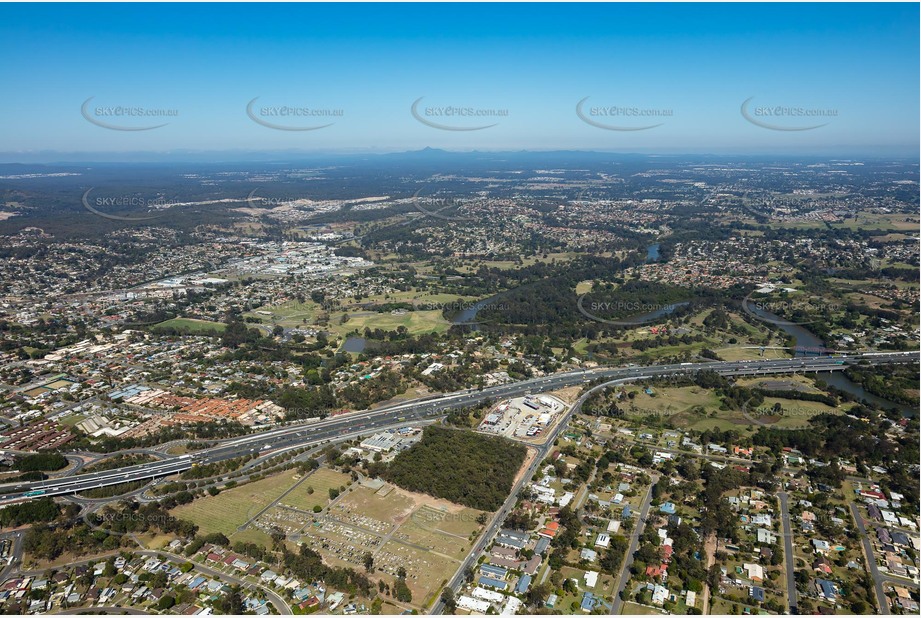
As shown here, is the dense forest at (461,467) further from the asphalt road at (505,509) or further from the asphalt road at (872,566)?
the asphalt road at (872,566)

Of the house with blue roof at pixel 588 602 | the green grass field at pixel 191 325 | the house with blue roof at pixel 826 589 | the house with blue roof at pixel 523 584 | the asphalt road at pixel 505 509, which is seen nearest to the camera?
the house with blue roof at pixel 588 602

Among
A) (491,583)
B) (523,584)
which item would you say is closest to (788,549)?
(523,584)

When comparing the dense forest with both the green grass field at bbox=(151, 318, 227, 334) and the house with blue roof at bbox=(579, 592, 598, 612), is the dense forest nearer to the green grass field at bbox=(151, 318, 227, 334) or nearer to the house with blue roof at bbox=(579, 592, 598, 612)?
the house with blue roof at bbox=(579, 592, 598, 612)

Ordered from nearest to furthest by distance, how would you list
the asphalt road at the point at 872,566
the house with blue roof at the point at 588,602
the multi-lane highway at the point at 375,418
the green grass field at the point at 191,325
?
1. the asphalt road at the point at 872,566
2. the house with blue roof at the point at 588,602
3. the multi-lane highway at the point at 375,418
4. the green grass field at the point at 191,325

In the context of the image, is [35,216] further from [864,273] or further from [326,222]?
[864,273]

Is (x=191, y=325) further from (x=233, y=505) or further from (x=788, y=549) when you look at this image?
(x=788, y=549)

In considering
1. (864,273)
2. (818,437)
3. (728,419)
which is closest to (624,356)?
(728,419)

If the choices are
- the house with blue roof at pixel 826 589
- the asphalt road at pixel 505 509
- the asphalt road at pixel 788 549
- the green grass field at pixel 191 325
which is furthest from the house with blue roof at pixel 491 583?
the green grass field at pixel 191 325
